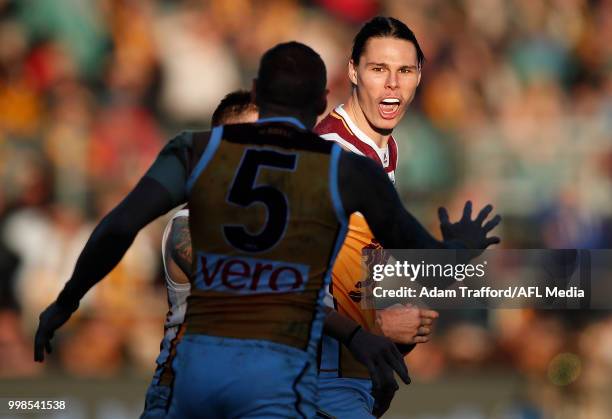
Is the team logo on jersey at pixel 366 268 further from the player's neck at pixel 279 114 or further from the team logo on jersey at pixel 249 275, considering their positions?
the team logo on jersey at pixel 249 275

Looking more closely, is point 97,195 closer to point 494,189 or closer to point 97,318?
point 97,318

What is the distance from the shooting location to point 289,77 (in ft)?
15.1

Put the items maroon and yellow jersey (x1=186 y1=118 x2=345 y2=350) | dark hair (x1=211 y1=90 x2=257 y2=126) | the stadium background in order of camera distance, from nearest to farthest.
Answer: maroon and yellow jersey (x1=186 y1=118 x2=345 y2=350) < dark hair (x1=211 y1=90 x2=257 y2=126) < the stadium background

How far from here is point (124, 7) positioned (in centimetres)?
1300

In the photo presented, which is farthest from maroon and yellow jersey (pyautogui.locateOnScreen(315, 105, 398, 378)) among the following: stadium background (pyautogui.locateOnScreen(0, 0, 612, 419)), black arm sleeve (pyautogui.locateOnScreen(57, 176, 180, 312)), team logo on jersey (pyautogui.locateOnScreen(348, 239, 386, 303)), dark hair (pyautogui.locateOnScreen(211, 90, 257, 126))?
stadium background (pyautogui.locateOnScreen(0, 0, 612, 419))

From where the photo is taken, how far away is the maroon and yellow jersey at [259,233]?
14.4 feet

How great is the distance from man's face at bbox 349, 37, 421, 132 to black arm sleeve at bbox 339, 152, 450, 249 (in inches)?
91.8

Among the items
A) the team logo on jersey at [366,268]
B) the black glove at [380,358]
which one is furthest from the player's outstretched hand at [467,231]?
the team logo on jersey at [366,268]

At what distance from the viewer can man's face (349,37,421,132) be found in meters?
6.93

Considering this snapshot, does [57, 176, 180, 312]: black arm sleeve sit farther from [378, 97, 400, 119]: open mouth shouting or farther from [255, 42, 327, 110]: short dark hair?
[378, 97, 400, 119]: open mouth shouting

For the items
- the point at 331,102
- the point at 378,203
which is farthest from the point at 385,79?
the point at 331,102

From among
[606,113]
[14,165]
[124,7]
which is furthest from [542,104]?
[14,165]

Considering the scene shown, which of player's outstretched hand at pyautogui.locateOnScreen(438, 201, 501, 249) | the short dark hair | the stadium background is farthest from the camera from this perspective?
the stadium background

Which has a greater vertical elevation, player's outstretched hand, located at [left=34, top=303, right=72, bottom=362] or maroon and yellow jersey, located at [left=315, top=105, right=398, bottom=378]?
maroon and yellow jersey, located at [left=315, top=105, right=398, bottom=378]
